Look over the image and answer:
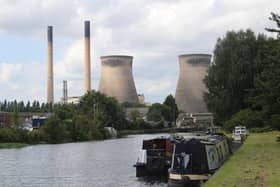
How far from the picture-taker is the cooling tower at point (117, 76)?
422 ft

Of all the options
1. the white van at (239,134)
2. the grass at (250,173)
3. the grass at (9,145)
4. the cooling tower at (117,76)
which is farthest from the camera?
the cooling tower at (117,76)

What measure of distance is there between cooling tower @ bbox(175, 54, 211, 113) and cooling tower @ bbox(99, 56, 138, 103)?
1247 cm

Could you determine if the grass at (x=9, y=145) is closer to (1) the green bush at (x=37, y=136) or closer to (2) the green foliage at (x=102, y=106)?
(1) the green bush at (x=37, y=136)

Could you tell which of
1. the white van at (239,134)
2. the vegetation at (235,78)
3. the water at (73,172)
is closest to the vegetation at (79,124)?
the vegetation at (235,78)

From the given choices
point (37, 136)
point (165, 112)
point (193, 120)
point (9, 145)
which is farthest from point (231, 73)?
point (165, 112)

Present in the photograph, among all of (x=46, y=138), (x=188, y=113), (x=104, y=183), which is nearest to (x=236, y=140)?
(x=104, y=183)

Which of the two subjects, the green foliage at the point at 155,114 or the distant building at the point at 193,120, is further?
the green foliage at the point at 155,114

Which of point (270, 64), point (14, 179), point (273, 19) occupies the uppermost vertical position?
point (273, 19)

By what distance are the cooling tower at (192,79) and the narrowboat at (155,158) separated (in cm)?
9536

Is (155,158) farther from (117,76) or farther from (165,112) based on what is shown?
(165,112)

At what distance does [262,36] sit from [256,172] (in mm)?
36415

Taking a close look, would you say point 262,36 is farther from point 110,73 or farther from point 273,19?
point 110,73

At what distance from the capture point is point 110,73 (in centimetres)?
13038

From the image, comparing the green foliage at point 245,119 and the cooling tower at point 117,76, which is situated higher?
the cooling tower at point 117,76
